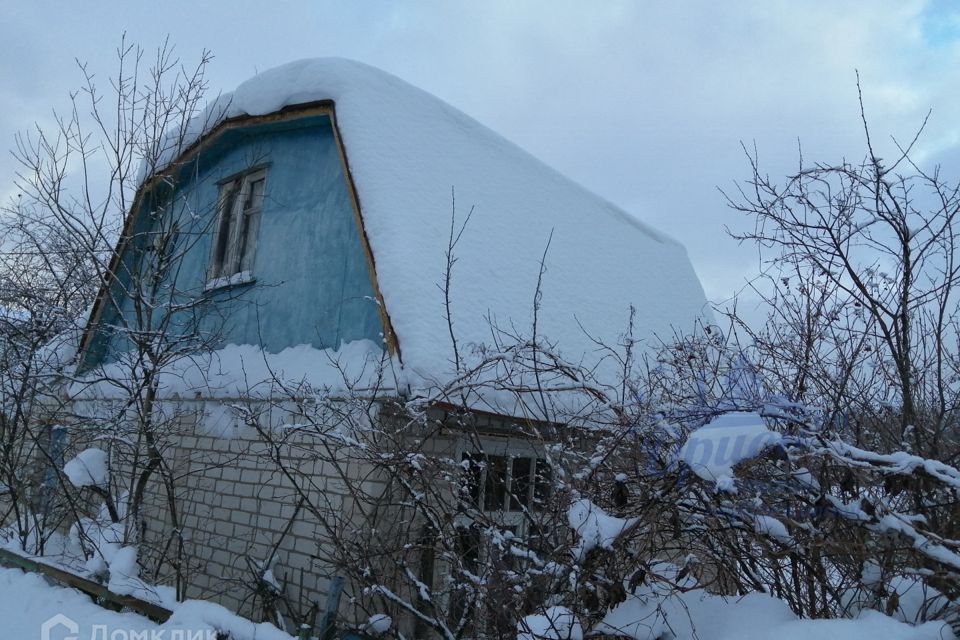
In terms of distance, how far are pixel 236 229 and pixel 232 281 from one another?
69cm

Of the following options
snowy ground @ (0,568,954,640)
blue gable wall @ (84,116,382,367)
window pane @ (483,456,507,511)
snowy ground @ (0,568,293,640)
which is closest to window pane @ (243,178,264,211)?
blue gable wall @ (84,116,382,367)

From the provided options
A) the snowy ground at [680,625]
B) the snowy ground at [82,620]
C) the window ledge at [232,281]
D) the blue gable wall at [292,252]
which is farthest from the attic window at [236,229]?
the snowy ground at [680,625]

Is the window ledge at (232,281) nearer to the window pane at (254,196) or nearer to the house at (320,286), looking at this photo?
the house at (320,286)

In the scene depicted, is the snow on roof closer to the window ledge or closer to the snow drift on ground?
the window ledge

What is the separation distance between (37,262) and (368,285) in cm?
1082

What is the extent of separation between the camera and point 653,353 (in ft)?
27.3

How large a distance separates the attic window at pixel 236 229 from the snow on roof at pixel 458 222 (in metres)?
0.71

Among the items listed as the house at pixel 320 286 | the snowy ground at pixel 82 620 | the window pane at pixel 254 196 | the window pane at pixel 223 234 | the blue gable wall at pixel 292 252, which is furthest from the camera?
the window pane at pixel 223 234

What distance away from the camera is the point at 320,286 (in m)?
6.32

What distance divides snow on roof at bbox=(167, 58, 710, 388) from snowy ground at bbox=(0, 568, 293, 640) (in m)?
2.00

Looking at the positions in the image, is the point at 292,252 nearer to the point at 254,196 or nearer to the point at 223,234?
the point at 254,196

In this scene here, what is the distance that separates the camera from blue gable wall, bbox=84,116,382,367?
6066 millimetres

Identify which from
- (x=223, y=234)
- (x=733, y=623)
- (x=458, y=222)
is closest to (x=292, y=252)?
(x=223, y=234)

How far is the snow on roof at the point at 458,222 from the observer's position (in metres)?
5.59
